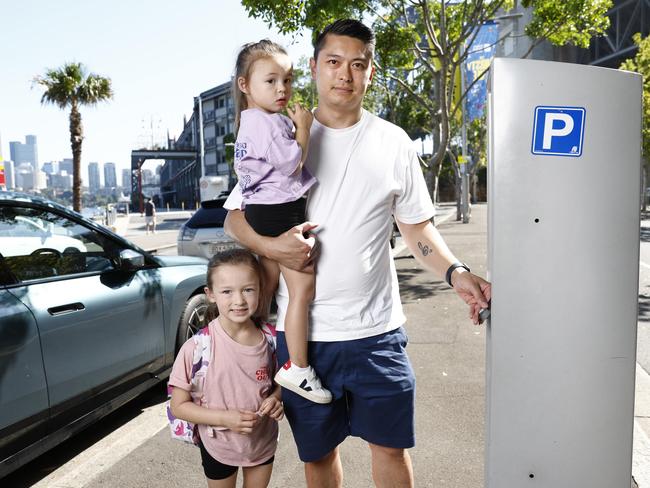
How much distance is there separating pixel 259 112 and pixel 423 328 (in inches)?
201

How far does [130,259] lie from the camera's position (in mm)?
4133

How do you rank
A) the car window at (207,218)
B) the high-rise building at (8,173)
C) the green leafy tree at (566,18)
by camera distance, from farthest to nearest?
the high-rise building at (8,173) → the green leafy tree at (566,18) → the car window at (207,218)

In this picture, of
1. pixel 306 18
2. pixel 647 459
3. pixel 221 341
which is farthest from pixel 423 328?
pixel 306 18

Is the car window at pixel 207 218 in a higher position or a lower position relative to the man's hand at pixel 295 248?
lower

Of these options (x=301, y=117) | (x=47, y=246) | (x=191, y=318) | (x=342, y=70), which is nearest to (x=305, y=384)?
(x=301, y=117)

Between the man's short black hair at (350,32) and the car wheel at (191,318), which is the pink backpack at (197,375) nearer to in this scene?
the man's short black hair at (350,32)

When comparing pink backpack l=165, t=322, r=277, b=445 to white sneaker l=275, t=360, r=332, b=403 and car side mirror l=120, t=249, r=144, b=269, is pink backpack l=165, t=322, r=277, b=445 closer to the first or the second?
white sneaker l=275, t=360, r=332, b=403

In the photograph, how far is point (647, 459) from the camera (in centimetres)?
318

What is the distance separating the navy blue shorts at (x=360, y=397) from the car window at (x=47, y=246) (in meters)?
1.87

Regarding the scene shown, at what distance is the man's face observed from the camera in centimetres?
210

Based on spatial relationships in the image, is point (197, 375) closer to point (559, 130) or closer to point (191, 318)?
point (559, 130)

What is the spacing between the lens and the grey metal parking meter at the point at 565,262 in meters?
1.78

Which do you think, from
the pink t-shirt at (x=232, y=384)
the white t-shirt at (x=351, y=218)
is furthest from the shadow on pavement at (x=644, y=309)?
the pink t-shirt at (x=232, y=384)

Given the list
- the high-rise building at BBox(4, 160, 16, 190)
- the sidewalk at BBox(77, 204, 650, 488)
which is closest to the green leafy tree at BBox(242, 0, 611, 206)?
the sidewalk at BBox(77, 204, 650, 488)
